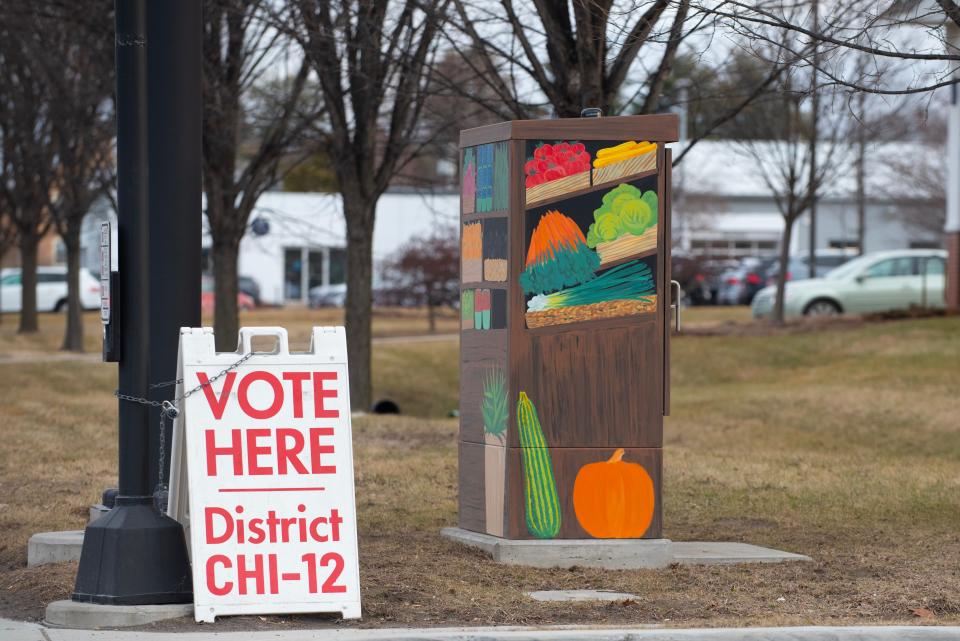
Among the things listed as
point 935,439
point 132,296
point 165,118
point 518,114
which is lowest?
point 935,439

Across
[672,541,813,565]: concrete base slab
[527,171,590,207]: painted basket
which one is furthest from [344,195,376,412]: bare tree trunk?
[527,171,590,207]: painted basket

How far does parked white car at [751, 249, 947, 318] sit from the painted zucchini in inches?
814

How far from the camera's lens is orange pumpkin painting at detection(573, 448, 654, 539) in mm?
7574

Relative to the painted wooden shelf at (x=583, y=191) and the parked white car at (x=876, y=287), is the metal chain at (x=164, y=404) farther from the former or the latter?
A: the parked white car at (x=876, y=287)

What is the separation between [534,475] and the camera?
7547 mm

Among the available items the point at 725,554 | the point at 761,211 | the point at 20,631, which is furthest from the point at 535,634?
the point at 761,211

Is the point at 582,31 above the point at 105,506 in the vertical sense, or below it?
above

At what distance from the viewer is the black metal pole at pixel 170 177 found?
630cm

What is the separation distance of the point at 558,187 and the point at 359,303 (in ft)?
30.0

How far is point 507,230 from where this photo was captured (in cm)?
750

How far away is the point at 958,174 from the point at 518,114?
14.6 metres

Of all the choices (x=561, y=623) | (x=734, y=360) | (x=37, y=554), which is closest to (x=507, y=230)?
(x=561, y=623)

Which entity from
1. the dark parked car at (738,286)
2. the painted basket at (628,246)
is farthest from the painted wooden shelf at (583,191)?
the dark parked car at (738,286)

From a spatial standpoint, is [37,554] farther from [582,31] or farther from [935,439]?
[935,439]
